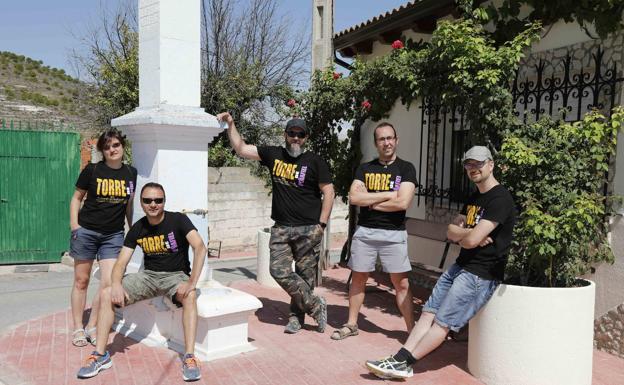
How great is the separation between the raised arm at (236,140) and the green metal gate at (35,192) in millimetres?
4659

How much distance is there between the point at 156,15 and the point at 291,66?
38.0 ft

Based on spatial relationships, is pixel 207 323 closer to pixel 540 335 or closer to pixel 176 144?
pixel 176 144

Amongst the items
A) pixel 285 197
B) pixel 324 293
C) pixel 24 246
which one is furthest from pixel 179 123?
pixel 24 246

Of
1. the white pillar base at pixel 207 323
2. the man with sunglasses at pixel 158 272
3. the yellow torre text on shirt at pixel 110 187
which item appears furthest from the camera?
the yellow torre text on shirt at pixel 110 187

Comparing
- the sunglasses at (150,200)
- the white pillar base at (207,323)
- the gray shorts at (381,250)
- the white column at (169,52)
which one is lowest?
the white pillar base at (207,323)

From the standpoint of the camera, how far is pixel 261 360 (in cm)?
408

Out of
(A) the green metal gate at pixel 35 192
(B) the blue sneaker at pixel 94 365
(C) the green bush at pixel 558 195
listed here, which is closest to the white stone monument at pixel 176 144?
(B) the blue sneaker at pixel 94 365

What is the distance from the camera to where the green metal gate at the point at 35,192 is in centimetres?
791

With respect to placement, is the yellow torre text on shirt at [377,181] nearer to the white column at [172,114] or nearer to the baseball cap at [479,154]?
the baseball cap at [479,154]

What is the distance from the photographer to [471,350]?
3.91 metres

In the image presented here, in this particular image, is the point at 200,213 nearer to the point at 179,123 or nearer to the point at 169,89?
the point at 179,123

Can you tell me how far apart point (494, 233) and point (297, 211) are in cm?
169

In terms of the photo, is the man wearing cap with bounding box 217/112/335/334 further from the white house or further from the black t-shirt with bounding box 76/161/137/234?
the white house

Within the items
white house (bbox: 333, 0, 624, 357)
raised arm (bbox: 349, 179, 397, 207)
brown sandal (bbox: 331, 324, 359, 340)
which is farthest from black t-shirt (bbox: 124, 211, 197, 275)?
white house (bbox: 333, 0, 624, 357)
